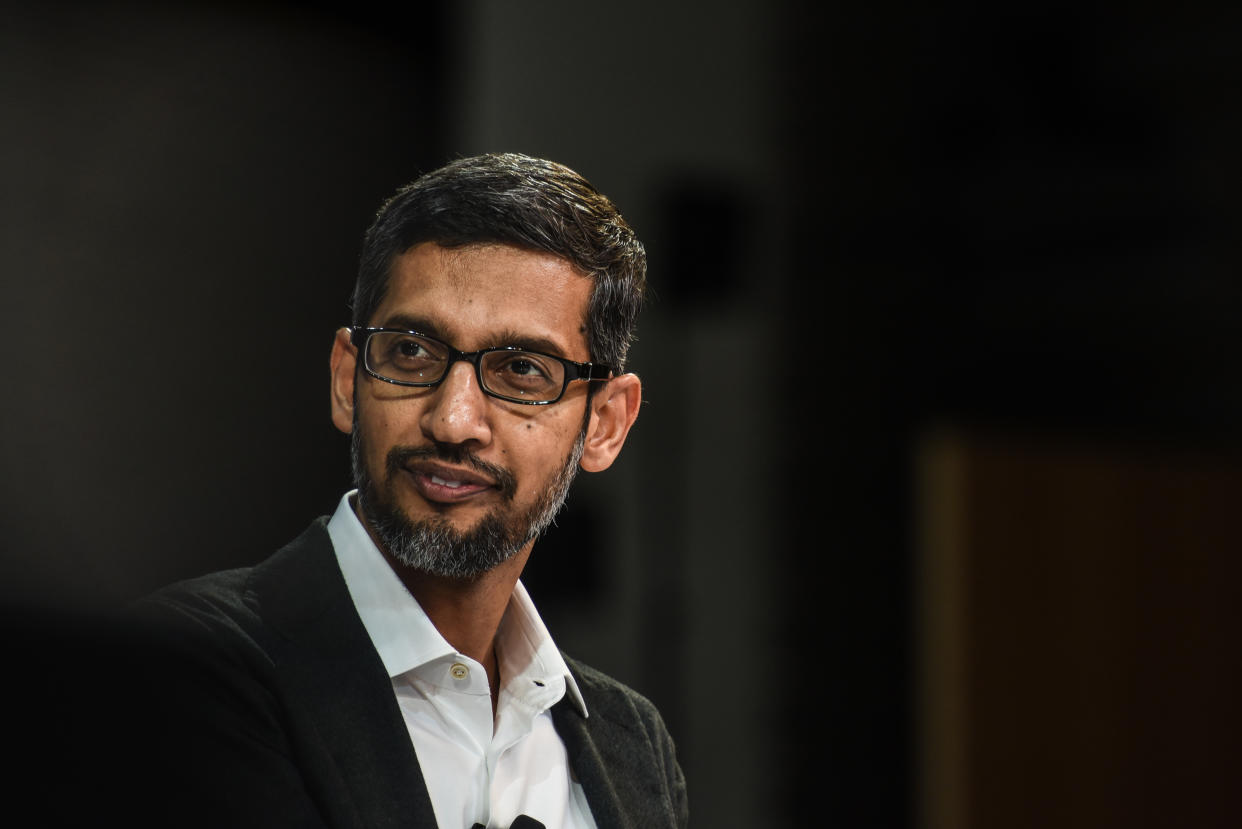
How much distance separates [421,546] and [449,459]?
0.03 meters

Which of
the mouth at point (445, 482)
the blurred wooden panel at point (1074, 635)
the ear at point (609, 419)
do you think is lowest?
the blurred wooden panel at point (1074, 635)

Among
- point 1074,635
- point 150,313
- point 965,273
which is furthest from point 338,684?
point 965,273

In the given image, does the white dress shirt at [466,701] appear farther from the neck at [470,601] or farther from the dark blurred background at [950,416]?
the dark blurred background at [950,416]

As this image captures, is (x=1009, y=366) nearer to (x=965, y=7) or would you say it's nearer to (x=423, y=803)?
(x=965, y=7)

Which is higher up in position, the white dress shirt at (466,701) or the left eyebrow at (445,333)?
the left eyebrow at (445,333)

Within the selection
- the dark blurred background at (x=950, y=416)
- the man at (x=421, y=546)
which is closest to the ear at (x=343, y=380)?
the man at (x=421, y=546)

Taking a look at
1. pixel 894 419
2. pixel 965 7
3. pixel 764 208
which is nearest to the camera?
pixel 764 208

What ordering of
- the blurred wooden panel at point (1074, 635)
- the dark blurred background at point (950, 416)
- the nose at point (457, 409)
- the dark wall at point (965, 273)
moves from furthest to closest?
1. the dark wall at point (965, 273)
2. the blurred wooden panel at point (1074, 635)
3. the dark blurred background at point (950, 416)
4. the nose at point (457, 409)

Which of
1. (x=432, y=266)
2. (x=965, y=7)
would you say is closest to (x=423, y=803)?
(x=432, y=266)

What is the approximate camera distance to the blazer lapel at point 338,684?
0.33 m

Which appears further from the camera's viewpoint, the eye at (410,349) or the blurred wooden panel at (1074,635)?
the blurred wooden panel at (1074,635)

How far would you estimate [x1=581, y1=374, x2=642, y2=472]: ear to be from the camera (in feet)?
1.18

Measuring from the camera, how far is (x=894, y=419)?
1.77 m

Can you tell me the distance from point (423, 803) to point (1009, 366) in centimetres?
171
